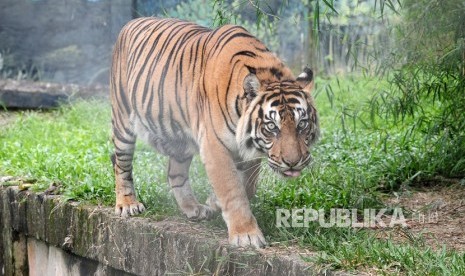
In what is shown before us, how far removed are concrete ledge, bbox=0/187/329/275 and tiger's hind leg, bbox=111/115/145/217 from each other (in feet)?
0.32

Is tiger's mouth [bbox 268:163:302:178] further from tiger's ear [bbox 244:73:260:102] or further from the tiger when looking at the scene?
tiger's ear [bbox 244:73:260:102]

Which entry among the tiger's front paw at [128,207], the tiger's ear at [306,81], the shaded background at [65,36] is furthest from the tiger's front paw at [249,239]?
the shaded background at [65,36]

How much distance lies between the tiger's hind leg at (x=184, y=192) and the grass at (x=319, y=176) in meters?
0.08

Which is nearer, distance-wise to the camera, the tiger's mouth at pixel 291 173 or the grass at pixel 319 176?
the grass at pixel 319 176

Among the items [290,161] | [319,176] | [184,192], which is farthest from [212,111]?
[319,176]

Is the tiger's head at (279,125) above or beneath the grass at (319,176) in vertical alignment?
above

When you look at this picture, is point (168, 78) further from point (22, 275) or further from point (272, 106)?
point (22, 275)

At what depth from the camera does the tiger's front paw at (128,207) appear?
17.1 ft

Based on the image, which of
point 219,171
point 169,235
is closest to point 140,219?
point 169,235

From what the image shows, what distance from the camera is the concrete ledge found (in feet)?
14.1

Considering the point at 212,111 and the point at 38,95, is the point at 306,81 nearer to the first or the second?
the point at 212,111

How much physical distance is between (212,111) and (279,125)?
450mm

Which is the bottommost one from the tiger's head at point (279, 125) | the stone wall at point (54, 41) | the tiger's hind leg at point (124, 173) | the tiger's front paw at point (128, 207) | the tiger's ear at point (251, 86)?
the tiger's front paw at point (128, 207)

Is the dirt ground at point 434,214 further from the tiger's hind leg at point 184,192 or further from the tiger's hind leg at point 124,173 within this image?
the tiger's hind leg at point 124,173
